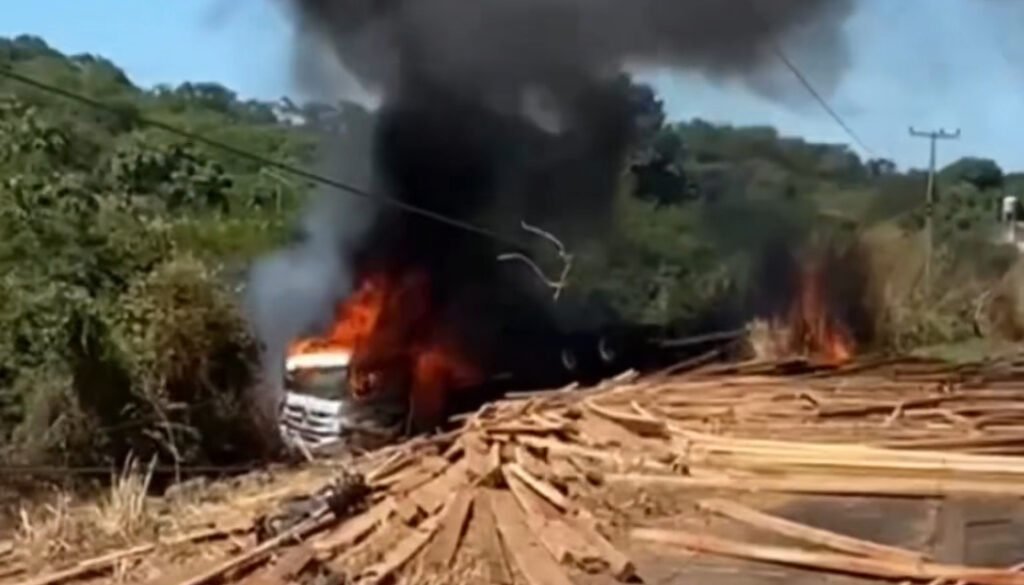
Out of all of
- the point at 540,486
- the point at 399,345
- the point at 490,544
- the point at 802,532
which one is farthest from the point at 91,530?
the point at 399,345

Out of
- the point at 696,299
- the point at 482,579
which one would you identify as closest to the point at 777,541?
the point at 482,579

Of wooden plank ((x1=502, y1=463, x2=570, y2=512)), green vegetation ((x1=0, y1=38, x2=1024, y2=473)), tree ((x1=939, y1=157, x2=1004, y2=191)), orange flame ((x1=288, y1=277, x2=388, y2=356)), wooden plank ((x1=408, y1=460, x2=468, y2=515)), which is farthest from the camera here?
tree ((x1=939, y1=157, x2=1004, y2=191))

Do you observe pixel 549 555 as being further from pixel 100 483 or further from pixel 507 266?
pixel 507 266

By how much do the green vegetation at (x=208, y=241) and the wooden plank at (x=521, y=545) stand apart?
31.6 ft

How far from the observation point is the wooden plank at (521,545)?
4.57 meters

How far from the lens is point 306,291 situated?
19.9 metres

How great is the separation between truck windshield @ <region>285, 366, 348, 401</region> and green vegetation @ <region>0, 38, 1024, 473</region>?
677mm

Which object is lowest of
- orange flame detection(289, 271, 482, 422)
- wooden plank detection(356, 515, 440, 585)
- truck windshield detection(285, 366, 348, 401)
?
wooden plank detection(356, 515, 440, 585)

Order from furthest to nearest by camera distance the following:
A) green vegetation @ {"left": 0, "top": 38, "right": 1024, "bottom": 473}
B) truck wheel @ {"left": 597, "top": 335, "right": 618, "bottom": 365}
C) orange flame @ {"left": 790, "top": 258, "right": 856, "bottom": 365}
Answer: orange flame @ {"left": 790, "top": 258, "right": 856, "bottom": 365}
truck wheel @ {"left": 597, "top": 335, "right": 618, "bottom": 365}
green vegetation @ {"left": 0, "top": 38, "right": 1024, "bottom": 473}

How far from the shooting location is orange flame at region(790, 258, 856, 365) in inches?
856

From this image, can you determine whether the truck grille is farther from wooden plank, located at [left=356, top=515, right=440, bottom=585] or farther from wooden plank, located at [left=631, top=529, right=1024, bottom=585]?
wooden plank, located at [left=631, top=529, right=1024, bottom=585]

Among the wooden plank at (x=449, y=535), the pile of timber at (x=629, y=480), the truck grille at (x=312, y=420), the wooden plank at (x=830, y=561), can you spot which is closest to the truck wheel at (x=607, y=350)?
the truck grille at (x=312, y=420)

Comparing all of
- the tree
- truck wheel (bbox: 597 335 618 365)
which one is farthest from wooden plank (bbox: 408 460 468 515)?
the tree

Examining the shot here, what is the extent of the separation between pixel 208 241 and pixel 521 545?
567 inches
